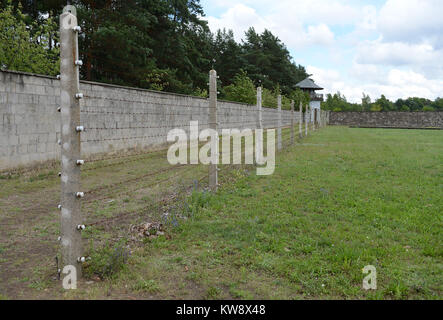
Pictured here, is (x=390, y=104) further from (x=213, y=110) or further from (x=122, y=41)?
(x=213, y=110)

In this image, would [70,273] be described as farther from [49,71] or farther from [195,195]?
[49,71]

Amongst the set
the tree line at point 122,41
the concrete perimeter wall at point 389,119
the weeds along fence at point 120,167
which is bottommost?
the weeds along fence at point 120,167

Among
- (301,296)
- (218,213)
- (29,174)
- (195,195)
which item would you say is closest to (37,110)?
(29,174)

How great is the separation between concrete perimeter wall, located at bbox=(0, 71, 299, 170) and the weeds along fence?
39 millimetres

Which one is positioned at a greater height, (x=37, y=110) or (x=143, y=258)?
(x=37, y=110)

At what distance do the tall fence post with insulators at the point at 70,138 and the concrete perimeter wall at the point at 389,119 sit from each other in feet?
189

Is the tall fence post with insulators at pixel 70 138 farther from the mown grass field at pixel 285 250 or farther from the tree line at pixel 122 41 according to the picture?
the tree line at pixel 122 41

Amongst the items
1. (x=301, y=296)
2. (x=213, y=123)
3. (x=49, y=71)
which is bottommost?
(x=301, y=296)

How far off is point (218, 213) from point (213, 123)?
5.63 feet

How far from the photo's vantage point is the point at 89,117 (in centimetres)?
1037

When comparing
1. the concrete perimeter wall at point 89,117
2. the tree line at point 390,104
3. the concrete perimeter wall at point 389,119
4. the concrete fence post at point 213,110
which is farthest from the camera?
the tree line at point 390,104

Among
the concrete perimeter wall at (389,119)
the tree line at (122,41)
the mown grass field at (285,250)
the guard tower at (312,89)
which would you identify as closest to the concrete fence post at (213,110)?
the mown grass field at (285,250)

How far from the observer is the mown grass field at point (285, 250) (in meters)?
2.88

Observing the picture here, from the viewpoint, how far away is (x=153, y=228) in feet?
14.1
